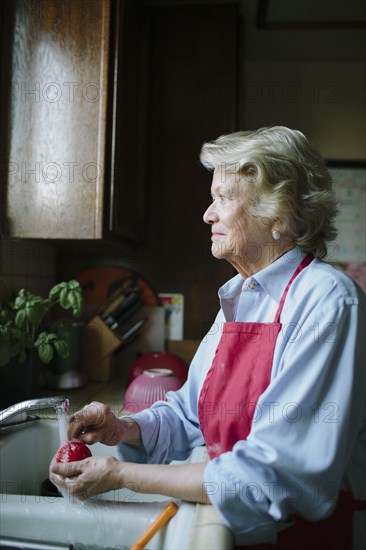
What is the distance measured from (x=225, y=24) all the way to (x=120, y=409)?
1.60m

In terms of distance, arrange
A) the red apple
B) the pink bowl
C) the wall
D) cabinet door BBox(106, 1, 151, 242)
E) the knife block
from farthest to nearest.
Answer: the wall
the knife block
cabinet door BBox(106, 1, 151, 242)
the pink bowl
the red apple

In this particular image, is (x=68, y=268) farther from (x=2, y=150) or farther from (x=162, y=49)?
(x=162, y=49)

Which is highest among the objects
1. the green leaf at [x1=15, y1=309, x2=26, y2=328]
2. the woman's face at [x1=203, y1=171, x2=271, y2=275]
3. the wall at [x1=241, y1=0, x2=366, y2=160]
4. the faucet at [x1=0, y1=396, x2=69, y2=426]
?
the wall at [x1=241, y1=0, x2=366, y2=160]

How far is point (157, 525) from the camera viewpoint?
788 millimetres

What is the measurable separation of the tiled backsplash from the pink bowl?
51cm

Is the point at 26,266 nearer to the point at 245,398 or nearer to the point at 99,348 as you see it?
the point at 99,348

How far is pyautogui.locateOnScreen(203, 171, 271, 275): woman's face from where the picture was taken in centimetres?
102

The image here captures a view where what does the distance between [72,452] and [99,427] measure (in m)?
0.12

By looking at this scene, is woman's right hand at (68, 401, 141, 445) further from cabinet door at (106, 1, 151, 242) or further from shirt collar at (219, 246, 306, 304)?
cabinet door at (106, 1, 151, 242)

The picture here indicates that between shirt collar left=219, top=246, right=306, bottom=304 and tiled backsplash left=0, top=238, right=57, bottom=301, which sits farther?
tiled backsplash left=0, top=238, right=57, bottom=301

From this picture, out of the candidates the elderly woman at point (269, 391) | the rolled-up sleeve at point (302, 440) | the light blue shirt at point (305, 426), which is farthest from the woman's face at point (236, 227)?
the rolled-up sleeve at point (302, 440)

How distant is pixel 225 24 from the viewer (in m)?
2.13

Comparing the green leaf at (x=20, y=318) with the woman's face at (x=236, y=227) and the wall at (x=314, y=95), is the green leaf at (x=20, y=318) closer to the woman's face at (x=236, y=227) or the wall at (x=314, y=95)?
the woman's face at (x=236, y=227)

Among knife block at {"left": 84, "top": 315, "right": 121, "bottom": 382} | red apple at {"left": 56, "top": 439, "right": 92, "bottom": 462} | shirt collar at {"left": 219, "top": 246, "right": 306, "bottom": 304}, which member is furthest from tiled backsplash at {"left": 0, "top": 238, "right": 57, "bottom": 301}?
shirt collar at {"left": 219, "top": 246, "right": 306, "bottom": 304}
